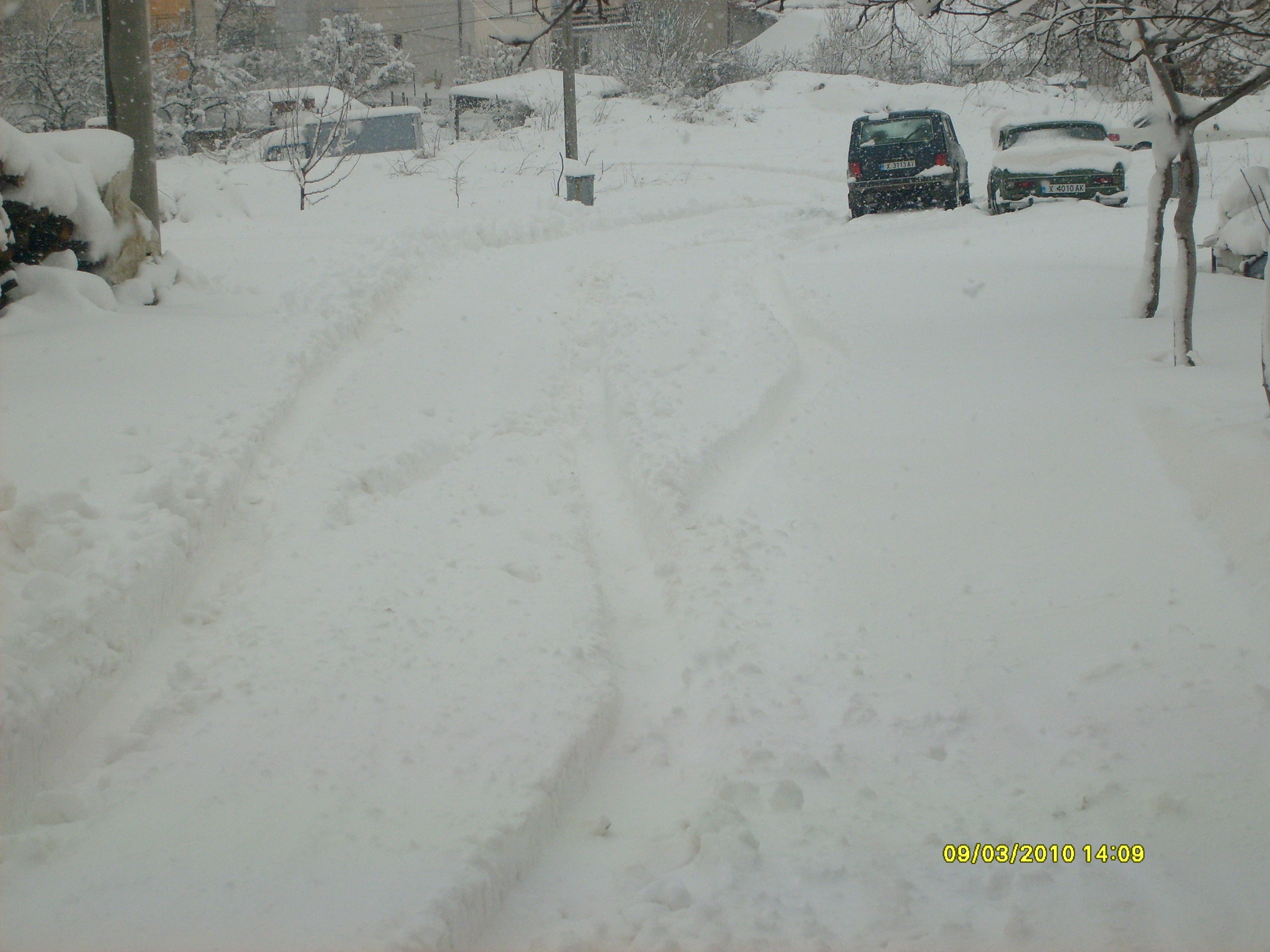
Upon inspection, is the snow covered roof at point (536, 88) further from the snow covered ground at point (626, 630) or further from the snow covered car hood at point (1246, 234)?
the snow covered ground at point (626, 630)

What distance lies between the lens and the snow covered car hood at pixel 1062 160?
46.1ft

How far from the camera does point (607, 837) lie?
9.64ft

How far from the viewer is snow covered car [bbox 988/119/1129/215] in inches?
553

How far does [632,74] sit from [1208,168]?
73.2ft

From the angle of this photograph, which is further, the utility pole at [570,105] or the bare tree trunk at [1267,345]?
the utility pole at [570,105]

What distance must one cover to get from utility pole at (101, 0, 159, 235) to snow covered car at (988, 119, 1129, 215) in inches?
442

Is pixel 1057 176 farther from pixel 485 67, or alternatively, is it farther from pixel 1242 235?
pixel 485 67

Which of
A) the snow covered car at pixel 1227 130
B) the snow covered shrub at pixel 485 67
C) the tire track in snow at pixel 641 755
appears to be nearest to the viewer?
the tire track in snow at pixel 641 755

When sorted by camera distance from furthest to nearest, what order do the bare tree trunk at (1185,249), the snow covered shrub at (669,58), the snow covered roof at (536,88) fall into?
the snow covered shrub at (669,58)
the snow covered roof at (536,88)
the bare tree trunk at (1185,249)

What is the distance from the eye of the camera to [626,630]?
4156 millimetres

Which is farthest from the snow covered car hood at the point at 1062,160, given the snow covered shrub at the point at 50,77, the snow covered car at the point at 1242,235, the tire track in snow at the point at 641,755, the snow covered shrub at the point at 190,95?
the snow covered shrub at the point at 50,77

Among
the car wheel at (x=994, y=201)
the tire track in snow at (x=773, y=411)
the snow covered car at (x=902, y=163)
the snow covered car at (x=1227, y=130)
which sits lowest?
the tire track in snow at (x=773, y=411)
